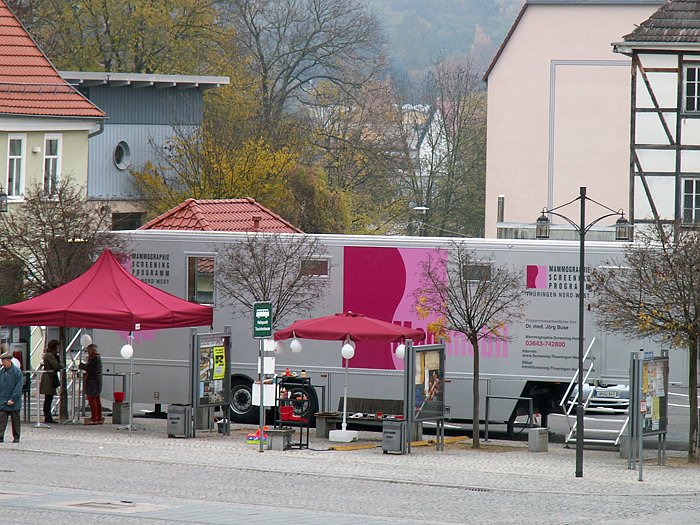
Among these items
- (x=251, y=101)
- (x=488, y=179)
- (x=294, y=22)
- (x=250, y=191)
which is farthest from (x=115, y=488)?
(x=294, y=22)

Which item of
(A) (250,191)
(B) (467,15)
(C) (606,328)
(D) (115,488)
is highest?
(B) (467,15)

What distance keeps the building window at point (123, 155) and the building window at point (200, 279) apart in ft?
76.9

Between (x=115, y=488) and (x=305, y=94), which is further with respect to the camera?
(x=305, y=94)

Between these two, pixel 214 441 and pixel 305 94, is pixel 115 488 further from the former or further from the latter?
pixel 305 94

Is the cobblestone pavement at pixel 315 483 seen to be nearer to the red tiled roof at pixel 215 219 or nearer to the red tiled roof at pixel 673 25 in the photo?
the red tiled roof at pixel 215 219

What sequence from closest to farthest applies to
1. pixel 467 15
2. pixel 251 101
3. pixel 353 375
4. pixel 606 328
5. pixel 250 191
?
1. pixel 606 328
2. pixel 353 375
3. pixel 250 191
4. pixel 251 101
5. pixel 467 15

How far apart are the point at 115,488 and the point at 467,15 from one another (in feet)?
460

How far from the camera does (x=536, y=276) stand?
85.7 feet

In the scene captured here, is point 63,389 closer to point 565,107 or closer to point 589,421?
point 589,421

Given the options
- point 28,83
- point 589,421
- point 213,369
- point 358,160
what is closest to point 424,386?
point 213,369

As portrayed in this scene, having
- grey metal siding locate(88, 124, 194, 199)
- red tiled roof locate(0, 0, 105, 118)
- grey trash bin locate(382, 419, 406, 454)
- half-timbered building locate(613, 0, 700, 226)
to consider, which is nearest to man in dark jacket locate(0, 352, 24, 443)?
grey trash bin locate(382, 419, 406, 454)

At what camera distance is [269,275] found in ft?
90.6

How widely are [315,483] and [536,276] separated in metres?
8.12

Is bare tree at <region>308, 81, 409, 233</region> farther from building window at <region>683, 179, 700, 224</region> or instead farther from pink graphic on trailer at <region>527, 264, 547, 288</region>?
pink graphic on trailer at <region>527, 264, 547, 288</region>
